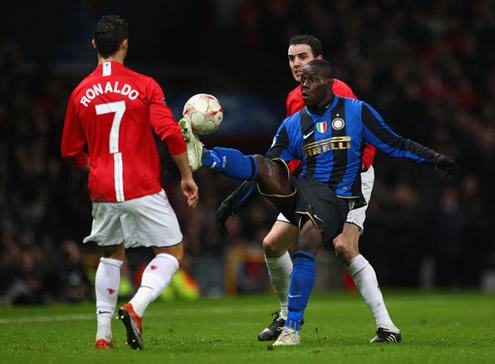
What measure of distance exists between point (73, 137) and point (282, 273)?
7.12 feet

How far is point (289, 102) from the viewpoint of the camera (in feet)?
26.0

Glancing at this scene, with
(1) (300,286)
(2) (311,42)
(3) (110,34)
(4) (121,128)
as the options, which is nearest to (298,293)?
(1) (300,286)

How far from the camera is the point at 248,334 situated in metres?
8.30

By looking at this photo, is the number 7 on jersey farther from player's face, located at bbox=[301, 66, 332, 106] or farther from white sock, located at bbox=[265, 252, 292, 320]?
white sock, located at bbox=[265, 252, 292, 320]

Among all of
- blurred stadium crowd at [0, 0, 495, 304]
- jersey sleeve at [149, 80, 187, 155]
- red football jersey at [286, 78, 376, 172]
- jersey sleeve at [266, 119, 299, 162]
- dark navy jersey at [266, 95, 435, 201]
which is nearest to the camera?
jersey sleeve at [149, 80, 187, 155]

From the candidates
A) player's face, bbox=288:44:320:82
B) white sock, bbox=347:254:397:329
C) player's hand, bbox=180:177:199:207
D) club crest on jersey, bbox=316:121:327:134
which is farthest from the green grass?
player's face, bbox=288:44:320:82

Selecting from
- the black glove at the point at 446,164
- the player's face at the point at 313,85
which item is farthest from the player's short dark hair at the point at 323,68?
the black glove at the point at 446,164

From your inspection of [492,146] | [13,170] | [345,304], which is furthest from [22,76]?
[492,146]

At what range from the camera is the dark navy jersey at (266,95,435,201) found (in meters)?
6.96

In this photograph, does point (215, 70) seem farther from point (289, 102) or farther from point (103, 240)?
point (103, 240)

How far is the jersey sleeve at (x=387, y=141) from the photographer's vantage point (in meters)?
6.81

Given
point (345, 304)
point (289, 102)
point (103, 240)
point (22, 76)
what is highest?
point (22, 76)

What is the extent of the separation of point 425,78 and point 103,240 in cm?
1418

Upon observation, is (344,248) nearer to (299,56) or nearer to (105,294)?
(299,56)
